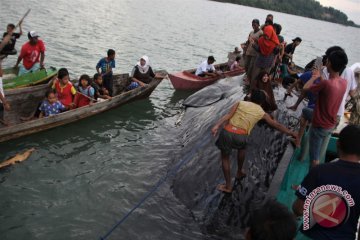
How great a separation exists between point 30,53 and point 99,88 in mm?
2572

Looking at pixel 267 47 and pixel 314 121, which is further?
pixel 267 47

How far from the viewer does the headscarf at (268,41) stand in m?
10.7

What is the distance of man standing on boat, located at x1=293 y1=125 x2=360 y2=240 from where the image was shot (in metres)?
3.05

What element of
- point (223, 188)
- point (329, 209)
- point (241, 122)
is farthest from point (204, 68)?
point (329, 209)

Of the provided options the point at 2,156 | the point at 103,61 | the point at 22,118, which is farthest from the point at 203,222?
the point at 103,61

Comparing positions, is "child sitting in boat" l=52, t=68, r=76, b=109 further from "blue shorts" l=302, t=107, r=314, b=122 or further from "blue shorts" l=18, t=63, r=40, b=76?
"blue shorts" l=302, t=107, r=314, b=122

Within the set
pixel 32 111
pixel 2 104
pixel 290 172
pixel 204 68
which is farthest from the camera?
pixel 204 68

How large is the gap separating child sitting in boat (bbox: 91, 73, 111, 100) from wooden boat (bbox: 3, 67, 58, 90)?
1.41m

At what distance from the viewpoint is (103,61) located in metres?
11.8

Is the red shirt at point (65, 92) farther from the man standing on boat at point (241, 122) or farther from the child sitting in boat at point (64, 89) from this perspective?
the man standing on boat at point (241, 122)

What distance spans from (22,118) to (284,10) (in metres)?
127

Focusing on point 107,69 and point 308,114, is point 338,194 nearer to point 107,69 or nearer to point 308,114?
point 308,114

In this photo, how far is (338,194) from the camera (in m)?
3.06

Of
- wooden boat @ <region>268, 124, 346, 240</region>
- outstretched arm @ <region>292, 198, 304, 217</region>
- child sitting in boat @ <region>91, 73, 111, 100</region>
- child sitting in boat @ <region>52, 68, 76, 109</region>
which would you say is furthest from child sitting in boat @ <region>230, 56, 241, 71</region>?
outstretched arm @ <region>292, 198, 304, 217</region>
